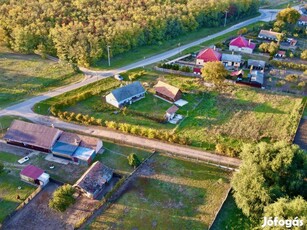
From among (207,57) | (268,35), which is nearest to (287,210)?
(207,57)

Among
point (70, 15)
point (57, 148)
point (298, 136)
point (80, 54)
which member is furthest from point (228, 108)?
point (70, 15)

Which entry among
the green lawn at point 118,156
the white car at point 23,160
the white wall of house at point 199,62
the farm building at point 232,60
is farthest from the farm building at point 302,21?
the white car at point 23,160

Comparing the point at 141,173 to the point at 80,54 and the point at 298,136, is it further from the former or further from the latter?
the point at 80,54

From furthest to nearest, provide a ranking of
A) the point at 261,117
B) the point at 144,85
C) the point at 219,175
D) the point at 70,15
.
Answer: the point at 70,15 < the point at 144,85 < the point at 261,117 < the point at 219,175

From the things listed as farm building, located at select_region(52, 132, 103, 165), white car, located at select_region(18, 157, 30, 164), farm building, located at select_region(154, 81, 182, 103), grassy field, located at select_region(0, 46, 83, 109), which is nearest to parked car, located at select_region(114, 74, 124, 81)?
grassy field, located at select_region(0, 46, 83, 109)

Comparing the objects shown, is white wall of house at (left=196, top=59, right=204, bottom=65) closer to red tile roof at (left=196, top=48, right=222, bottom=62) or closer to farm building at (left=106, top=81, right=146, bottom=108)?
red tile roof at (left=196, top=48, right=222, bottom=62)

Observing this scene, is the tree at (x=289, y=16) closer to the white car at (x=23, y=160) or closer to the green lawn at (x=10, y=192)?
the white car at (x=23, y=160)

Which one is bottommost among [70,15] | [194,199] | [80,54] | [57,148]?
[194,199]
